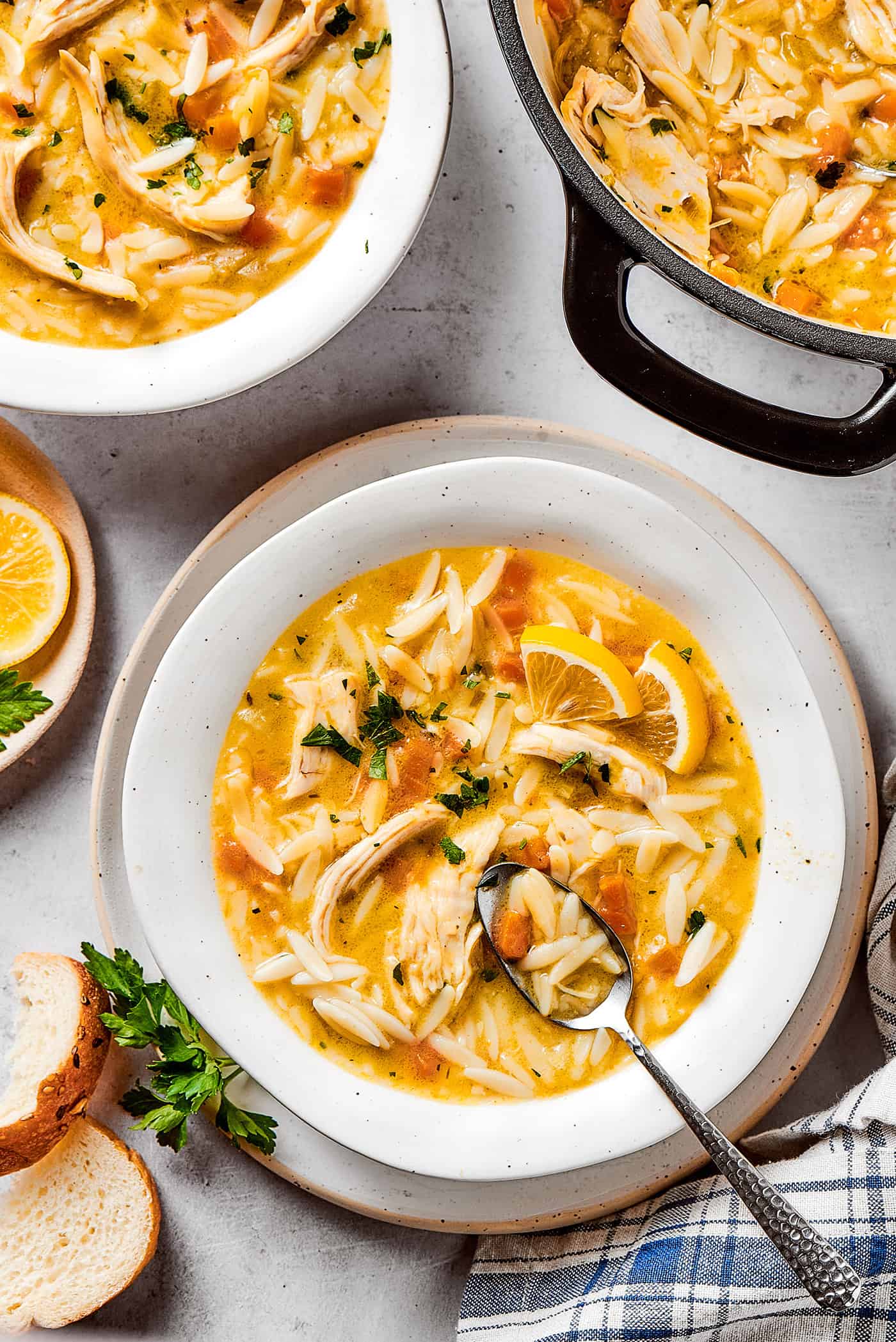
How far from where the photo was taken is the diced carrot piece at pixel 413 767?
2.60 m

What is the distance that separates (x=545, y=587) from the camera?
8.61ft

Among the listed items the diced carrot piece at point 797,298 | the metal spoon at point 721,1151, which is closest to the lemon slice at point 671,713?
the metal spoon at point 721,1151

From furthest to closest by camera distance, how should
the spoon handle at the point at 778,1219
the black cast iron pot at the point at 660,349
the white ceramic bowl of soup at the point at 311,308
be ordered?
the white ceramic bowl of soup at the point at 311,308
the spoon handle at the point at 778,1219
the black cast iron pot at the point at 660,349

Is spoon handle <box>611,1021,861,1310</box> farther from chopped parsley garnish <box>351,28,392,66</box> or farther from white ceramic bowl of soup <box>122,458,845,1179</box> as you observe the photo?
chopped parsley garnish <box>351,28,392,66</box>

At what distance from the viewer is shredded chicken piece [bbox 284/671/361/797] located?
2.56 metres

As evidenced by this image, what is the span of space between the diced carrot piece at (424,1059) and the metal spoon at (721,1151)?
252 millimetres

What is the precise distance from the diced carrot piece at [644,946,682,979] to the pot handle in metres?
1.14

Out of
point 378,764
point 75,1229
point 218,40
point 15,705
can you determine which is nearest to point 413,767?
point 378,764

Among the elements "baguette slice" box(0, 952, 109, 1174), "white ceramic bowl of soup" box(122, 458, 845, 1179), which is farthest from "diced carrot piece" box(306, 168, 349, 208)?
"baguette slice" box(0, 952, 109, 1174)

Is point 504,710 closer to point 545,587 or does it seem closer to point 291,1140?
point 545,587

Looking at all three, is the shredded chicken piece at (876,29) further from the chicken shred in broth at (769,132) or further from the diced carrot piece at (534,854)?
the diced carrot piece at (534,854)

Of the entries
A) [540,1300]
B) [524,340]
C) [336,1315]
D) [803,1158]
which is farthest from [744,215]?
[336,1315]

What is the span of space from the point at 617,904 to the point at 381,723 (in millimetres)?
702

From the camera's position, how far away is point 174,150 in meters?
2.60
